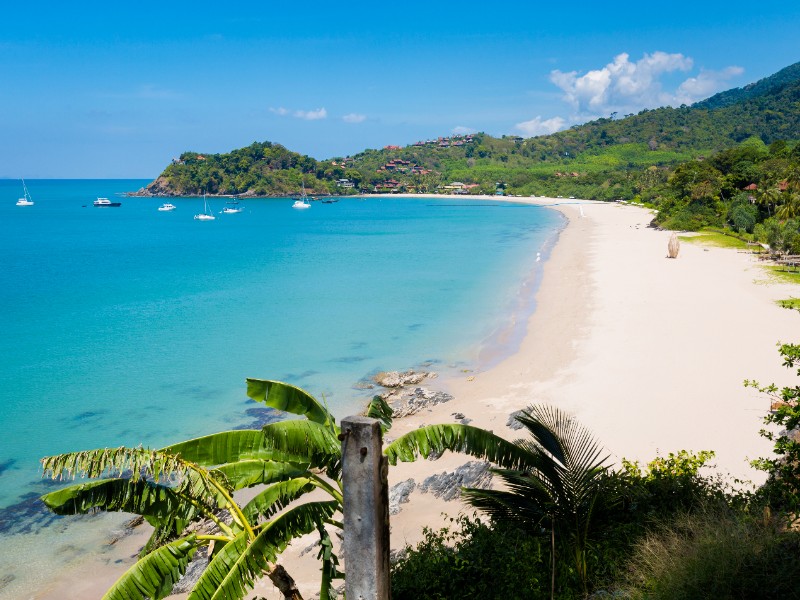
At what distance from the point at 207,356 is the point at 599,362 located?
15622 mm

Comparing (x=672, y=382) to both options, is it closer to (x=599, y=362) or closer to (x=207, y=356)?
(x=599, y=362)

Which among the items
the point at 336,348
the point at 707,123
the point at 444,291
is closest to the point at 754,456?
the point at 336,348

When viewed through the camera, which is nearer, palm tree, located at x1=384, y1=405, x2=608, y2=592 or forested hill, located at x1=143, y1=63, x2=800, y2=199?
palm tree, located at x1=384, y1=405, x2=608, y2=592

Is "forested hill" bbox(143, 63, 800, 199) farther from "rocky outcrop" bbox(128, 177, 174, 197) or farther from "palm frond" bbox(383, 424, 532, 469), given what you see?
"palm frond" bbox(383, 424, 532, 469)

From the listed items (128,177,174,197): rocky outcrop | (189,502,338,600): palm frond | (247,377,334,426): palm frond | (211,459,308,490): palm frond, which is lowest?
(189,502,338,600): palm frond

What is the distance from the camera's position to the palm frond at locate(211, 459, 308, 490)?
18.2 ft

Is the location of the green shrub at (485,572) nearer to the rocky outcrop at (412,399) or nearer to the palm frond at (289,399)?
the palm frond at (289,399)

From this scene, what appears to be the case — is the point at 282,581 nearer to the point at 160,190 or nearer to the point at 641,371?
the point at 641,371

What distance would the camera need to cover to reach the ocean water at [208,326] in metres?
18.2

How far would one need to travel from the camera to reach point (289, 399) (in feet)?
20.3

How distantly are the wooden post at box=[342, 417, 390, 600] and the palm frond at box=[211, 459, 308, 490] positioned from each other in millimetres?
2082

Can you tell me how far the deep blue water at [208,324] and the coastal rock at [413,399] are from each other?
1313mm

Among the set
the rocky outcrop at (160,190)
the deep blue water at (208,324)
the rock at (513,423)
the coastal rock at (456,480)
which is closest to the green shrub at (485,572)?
the coastal rock at (456,480)

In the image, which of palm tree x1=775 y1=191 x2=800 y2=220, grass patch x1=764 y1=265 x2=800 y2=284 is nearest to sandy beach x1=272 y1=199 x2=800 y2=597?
grass patch x1=764 y1=265 x2=800 y2=284
